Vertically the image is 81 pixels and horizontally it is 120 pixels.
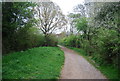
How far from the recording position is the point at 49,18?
19406mm

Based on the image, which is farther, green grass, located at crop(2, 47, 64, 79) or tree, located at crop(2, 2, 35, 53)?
tree, located at crop(2, 2, 35, 53)

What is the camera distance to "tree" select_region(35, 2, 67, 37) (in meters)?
18.0

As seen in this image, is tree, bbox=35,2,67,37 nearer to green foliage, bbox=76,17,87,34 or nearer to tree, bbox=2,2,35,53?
green foliage, bbox=76,17,87,34

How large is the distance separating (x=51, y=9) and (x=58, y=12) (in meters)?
1.57

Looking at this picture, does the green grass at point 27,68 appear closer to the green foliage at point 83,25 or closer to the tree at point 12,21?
the tree at point 12,21

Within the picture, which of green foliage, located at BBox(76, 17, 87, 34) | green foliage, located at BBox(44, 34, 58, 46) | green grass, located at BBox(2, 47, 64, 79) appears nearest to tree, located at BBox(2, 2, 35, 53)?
green grass, located at BBox(2, 47, 64, 79)

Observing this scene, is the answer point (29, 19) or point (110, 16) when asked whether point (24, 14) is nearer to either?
point (29, 19)

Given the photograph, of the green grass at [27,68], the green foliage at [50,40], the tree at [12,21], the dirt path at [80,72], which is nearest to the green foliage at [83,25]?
the green foliage at [50,40]

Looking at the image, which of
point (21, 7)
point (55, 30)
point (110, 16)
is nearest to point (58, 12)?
point (55, 30)

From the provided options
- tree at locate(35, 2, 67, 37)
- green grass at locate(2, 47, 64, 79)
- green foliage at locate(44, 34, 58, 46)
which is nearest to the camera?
green grass at locate(2, 47, 64, 79)

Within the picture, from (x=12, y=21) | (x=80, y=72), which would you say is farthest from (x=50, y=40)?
(x=80, y=72)

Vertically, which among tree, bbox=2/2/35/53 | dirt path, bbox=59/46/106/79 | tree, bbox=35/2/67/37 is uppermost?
tree, bbox=35/2/67/37

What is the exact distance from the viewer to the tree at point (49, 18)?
59.2ft

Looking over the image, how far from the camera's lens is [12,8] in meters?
6.30
